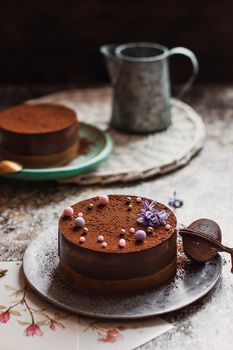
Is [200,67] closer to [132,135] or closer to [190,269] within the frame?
[132,135]

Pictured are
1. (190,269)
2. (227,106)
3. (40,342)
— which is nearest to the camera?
(40,342)

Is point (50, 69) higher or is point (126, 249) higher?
point (126, 249)

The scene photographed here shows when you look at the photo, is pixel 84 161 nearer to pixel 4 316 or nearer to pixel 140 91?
pixel 140 91

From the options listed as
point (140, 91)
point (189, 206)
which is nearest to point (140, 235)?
point (189, 206)

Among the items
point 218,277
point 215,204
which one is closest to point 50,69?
point 215,204

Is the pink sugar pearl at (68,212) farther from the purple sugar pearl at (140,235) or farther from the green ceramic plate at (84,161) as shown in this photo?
the green ceramic plate at (84,161)

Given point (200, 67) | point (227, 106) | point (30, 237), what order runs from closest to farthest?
point (30, 237)
point (227, 106)
point (200, 67)
